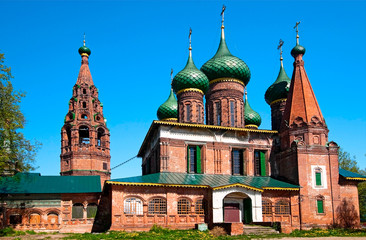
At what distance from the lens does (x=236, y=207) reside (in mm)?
24438

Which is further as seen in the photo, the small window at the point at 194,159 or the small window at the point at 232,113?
the small window at the point at 232,113

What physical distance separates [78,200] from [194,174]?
24.3ft

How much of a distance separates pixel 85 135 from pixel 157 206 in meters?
16.0

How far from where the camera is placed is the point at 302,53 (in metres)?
29.0

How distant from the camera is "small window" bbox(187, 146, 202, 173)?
26.2 meters

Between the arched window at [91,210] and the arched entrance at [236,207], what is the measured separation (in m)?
8.09

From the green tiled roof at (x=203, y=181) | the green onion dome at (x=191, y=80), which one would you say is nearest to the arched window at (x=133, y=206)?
the green tiled roof at (x=203, y=181)

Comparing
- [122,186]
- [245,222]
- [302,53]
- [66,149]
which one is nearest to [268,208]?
[245,222]

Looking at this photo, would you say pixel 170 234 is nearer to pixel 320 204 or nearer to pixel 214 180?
pixel 214 180

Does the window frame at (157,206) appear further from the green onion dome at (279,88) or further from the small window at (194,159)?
the green onion dome at (279,88)

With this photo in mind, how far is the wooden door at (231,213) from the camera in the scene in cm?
2420

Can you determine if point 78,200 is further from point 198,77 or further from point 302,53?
point 302,53

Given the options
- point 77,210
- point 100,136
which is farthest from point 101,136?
point 77,210

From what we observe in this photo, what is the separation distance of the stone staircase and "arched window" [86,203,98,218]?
962 centimetres
